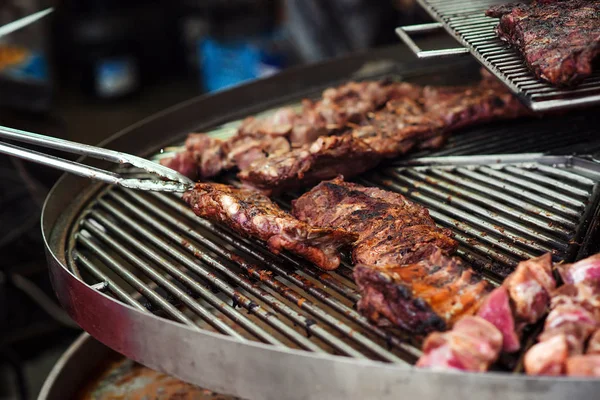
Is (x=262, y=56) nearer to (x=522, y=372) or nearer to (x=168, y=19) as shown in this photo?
(x=168, y=19)

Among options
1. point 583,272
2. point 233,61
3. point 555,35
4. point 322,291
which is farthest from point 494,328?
point 233,61

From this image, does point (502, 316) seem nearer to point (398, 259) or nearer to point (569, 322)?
point (569, 322)

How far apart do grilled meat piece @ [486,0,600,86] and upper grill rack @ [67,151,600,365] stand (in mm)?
710

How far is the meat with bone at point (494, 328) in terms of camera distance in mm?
2053

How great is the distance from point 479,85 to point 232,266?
228 cm

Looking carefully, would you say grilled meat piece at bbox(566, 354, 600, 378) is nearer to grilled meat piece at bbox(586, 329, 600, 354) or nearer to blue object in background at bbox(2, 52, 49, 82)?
grilled meat piece at bbox(586, 329, 600, 354)

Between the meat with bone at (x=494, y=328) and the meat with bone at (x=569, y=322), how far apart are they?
68 mm

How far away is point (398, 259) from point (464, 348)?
0.63m

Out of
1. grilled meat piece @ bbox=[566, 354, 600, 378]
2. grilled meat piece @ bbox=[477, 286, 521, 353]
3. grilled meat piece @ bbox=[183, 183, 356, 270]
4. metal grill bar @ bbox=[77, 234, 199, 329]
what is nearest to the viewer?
grilled meat piece @ bbox=[566, 354, 600, 378]

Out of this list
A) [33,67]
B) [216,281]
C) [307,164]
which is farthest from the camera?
[33,67]

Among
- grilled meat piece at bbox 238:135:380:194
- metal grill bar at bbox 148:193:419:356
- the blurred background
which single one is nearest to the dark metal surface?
metal grill bar at bbox 148:193:419:356

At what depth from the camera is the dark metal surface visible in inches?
79.9

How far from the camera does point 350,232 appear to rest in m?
2.76

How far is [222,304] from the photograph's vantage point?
8.60 ft
